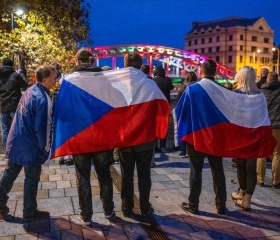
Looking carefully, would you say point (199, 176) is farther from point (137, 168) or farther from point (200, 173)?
point (137, 168)

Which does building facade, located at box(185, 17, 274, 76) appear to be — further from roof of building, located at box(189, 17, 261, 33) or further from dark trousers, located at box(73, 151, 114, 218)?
dark trousers, located at box(73, 151, 114, 218)

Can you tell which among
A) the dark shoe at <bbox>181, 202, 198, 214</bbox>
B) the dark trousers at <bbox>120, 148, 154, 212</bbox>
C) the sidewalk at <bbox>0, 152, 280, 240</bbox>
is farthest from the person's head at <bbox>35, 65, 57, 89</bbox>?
the dark shoe at <bbox>181, 202, 198, 214</bbox>

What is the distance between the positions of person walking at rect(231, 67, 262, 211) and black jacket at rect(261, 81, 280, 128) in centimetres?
123

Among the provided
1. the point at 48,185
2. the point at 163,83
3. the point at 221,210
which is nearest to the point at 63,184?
the point at 48,185

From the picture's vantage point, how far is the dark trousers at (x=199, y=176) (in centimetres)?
460

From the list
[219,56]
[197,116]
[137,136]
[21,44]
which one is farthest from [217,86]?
[219,56]

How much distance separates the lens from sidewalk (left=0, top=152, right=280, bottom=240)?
13.3ft

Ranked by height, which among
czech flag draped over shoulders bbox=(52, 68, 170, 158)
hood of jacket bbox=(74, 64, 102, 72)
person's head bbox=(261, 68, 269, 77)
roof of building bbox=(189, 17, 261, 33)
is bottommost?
czech flag draped over shoulders bbox=(52, 68, 170, 158)

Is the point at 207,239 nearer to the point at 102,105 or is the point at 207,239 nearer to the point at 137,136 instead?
the point at 137,136

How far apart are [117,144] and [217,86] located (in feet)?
4.68

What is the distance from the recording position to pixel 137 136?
4367 millimetres

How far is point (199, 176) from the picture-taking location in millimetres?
4605

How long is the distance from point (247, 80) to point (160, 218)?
2.01m

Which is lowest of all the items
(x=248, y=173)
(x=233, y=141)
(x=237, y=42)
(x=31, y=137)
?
(x=248, y=173)
